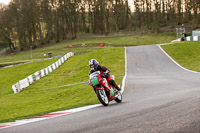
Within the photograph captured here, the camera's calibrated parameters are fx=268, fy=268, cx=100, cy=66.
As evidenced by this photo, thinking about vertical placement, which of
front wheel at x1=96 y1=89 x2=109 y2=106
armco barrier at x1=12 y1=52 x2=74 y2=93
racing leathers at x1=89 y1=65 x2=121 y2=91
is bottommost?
armco barrier at x1=12 y1=52 x2=74 y2=93

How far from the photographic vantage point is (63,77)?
31234mm

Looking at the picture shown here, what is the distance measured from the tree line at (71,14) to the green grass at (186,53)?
38.6 meters

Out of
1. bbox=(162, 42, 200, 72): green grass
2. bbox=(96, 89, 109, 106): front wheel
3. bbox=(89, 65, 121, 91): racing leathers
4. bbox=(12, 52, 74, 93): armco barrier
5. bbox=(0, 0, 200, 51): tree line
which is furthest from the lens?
bbox=(0, 0, 200, 51): tree line

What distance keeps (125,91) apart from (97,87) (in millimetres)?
4982

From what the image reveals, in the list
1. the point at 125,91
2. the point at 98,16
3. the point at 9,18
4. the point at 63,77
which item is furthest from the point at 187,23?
the point at 125,91

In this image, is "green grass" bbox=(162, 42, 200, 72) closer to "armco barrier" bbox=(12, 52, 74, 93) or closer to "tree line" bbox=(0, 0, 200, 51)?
"armco barrier" bbox=(12, 52, 74, 93)

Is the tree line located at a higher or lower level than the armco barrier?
higher

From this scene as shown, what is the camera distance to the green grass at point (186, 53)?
104ft

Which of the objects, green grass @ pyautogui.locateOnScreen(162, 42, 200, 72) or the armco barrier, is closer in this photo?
the armco barrier

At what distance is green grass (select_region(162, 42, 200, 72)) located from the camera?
31.8 m

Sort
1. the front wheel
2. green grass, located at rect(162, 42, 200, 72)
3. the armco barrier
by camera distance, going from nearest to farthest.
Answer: the front wheel → the armco barrier → green grass, located at rect(162, 42, 200, 72)

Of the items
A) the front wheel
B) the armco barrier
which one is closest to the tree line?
the armco barrier

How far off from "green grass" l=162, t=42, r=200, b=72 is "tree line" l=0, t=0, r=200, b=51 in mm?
38595

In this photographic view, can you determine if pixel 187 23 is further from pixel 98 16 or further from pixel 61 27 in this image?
pixel 61 27
